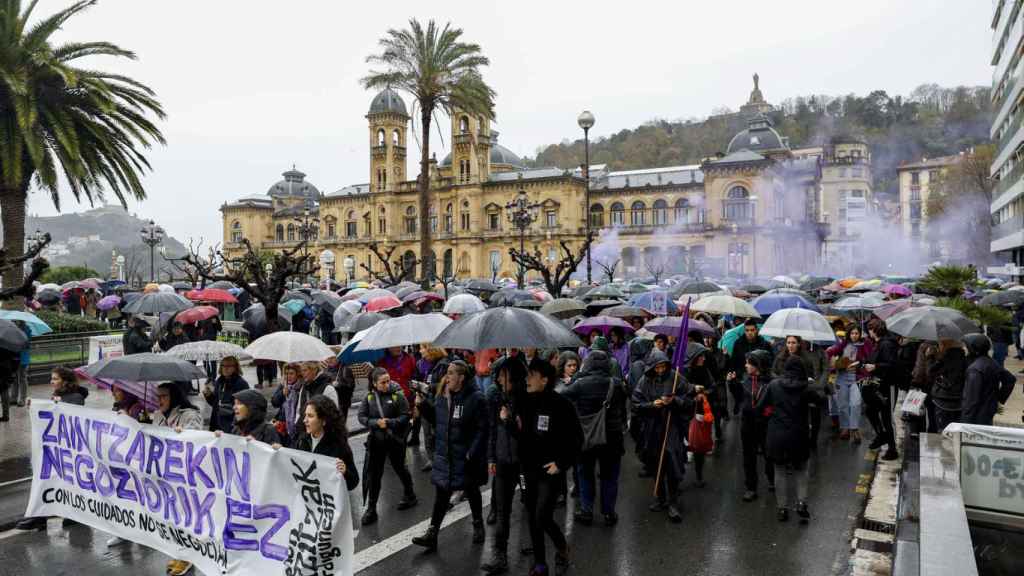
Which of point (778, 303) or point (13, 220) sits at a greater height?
point (13, 220)

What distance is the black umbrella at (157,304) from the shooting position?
13.5m

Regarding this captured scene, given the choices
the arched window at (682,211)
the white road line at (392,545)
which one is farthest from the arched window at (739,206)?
the white road line at (392,545)

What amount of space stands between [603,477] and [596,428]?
64 centimetres

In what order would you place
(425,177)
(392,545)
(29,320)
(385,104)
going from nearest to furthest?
(392,545)
(29,320)
(425,177)
(385,104)

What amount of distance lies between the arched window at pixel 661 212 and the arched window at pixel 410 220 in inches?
1077

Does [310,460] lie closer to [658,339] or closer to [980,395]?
[658,339]

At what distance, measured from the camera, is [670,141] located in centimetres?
10544

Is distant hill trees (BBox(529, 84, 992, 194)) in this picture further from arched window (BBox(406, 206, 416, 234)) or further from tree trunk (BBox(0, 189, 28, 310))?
tree trunk (BBox(0, 189, 28, 310))

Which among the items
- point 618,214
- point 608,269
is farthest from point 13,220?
point 618,214

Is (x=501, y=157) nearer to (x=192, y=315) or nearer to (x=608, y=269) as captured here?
(x=608, y=269)

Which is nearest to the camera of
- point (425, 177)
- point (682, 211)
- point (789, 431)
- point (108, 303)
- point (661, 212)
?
point (789, 431)

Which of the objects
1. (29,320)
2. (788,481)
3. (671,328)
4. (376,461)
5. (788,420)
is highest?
(29,320)

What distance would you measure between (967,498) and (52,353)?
689 inches

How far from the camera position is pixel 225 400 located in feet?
24.9
